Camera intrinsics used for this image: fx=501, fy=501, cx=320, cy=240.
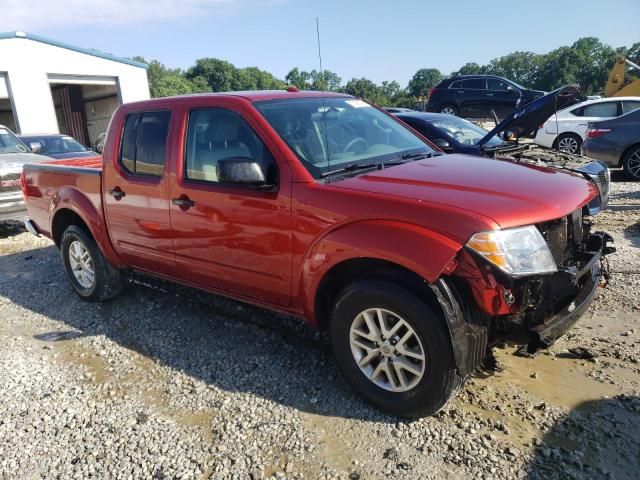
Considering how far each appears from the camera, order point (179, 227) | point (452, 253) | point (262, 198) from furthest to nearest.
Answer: point (179, 227) → point (262, 198) → point (452, 253)

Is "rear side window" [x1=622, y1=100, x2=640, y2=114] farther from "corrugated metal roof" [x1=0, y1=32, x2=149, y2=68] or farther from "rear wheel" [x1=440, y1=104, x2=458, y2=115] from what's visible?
"corrugated metal roof" [x1=0, y1=32, x2=149, y2=68]

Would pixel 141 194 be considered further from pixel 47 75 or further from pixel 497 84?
pixel 47 75

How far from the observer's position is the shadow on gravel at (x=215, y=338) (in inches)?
129

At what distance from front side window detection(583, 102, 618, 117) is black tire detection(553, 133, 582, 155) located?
559 mm

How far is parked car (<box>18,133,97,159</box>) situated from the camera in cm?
1090

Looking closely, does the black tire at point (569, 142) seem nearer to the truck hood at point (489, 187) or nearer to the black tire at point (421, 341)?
the truck hood at point (489, 187)

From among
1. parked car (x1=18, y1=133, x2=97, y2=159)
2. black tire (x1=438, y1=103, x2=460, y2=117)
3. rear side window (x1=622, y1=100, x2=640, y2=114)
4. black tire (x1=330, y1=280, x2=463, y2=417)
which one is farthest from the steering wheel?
black tire (x1=438, y1=103, x2=460, y2=117)

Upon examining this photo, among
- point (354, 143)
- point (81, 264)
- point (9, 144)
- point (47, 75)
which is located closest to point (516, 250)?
point (354, 143)

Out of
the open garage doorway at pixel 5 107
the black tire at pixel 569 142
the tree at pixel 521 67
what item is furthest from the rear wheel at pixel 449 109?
the tree at pixel 521 67

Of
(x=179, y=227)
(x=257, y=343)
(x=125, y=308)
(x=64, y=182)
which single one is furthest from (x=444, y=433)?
(x=64, y=182)

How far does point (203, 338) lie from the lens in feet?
13.4

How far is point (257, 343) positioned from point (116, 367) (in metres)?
1.06

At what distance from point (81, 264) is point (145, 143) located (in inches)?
66.8

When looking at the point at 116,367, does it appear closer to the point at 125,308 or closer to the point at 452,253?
the point at 125,308
